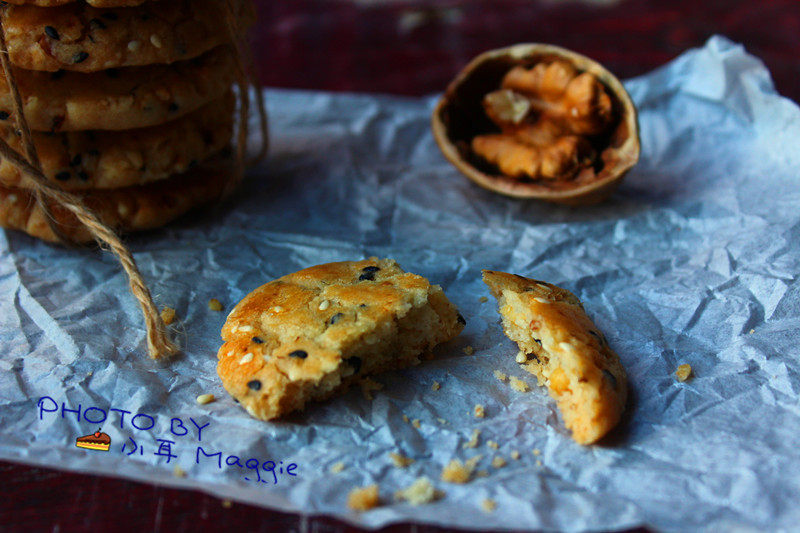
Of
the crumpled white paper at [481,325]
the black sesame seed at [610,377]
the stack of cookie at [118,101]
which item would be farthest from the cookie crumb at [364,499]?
the stack of cookie at [118,101]

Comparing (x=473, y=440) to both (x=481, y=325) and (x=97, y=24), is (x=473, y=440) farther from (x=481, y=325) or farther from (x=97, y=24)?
(x=97, y=24)

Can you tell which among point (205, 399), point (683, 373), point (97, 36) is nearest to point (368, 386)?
point (205, 399)

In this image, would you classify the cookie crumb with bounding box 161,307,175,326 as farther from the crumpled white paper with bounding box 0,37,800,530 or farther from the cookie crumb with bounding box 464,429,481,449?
the cookie crumb with bounding box 464,429,481,449

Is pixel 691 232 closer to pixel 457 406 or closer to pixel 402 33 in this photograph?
pixel 457 406

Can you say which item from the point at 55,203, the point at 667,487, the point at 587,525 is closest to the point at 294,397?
the point at 587,525

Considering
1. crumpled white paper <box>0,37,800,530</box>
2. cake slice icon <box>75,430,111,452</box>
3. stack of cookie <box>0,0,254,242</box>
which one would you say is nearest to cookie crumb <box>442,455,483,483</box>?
crumpled white paper <box>0,37,800,530</box>

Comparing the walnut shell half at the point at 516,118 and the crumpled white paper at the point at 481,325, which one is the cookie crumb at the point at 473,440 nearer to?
the crumpled white paper at the point at 481,325
